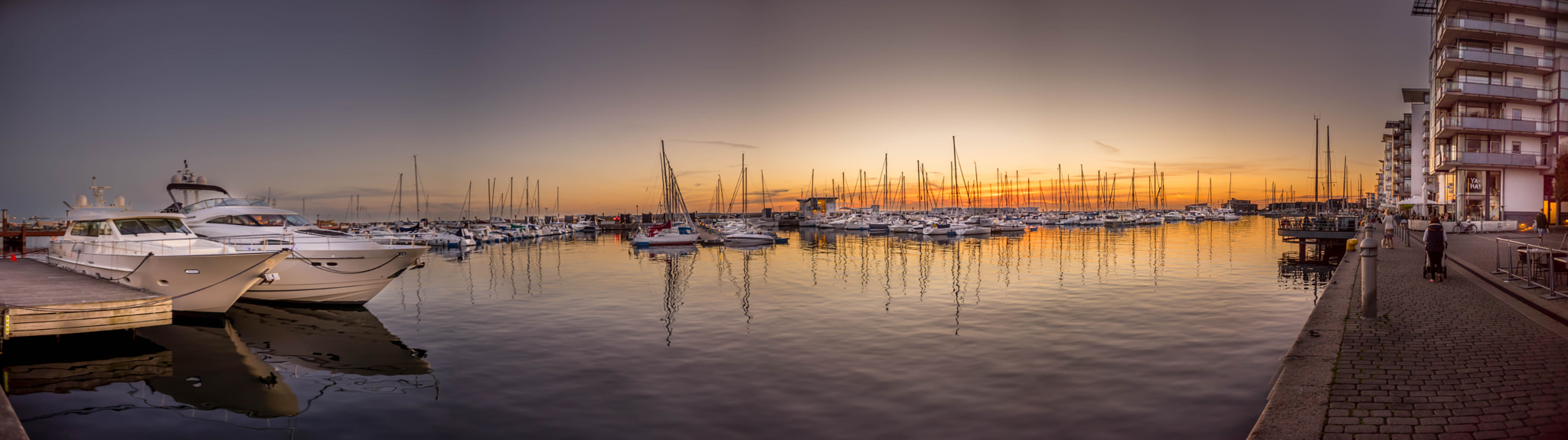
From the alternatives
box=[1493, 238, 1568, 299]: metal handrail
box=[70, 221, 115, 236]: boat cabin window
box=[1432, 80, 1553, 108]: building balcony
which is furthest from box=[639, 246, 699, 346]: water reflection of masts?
box=[1432, 80, 1553, 108]: building balcony

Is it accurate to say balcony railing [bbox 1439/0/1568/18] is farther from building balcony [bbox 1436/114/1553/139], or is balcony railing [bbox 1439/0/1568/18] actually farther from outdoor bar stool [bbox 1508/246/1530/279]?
outdoor bar stool [bbox 1508/246/1530/279]

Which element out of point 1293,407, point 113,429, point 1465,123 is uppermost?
point 1465,123

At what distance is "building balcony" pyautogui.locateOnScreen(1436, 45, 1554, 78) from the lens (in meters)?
45.4

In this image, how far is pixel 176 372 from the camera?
40.9 ft

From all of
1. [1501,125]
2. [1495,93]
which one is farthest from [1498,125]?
[1495,93]

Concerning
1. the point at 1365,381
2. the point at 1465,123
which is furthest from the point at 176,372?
the point at 1465,123

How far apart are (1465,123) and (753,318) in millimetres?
52722

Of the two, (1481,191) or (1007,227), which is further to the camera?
(1007,227)

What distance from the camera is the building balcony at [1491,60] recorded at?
45.4m

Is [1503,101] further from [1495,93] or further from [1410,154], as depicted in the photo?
[1410,154]

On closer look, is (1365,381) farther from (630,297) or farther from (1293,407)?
(630,297)

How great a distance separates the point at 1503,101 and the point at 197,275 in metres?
67.8

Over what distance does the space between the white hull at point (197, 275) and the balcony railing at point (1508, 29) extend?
63.6m

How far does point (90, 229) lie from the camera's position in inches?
807
